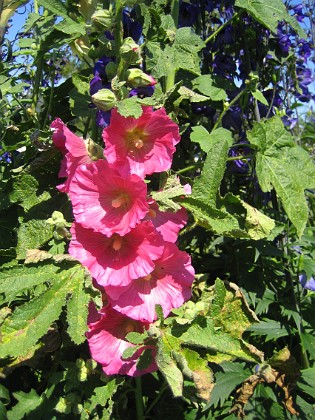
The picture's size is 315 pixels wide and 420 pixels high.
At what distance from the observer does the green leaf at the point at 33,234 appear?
1234 mm

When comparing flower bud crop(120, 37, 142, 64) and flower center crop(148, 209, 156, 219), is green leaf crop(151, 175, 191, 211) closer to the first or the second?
flower center crop(148, 209, 156, 219)

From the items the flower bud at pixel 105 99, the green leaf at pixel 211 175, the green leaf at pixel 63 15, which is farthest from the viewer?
the green leaf at pixel 211 175

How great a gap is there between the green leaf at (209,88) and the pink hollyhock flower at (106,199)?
0.66 metres

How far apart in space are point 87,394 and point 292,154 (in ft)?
2.80

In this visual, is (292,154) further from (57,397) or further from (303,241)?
(57,397)

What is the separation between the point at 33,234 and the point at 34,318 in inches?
Result: 9.8

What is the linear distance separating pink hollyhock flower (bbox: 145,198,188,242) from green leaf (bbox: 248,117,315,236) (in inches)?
11.1

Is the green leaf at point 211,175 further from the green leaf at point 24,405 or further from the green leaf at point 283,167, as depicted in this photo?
the green leaf at point 24,405

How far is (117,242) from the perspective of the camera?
112cm

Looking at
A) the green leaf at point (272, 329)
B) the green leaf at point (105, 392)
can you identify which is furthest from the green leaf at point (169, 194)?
the green leaf at point (272, 329)

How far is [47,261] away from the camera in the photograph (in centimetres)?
114

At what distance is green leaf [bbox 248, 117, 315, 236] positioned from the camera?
1.34 m

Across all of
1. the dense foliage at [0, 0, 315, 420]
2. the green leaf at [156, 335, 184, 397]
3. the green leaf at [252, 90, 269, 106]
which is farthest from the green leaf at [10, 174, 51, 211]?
the green leaf at [252, 90, 269, 106]

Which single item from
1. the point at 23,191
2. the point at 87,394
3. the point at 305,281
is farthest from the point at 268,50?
the point at 87,394
